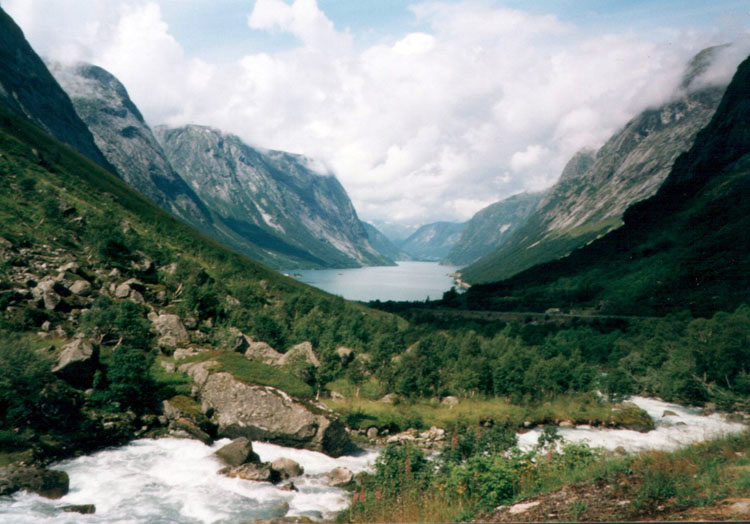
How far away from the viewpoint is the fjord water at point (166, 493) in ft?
65.9

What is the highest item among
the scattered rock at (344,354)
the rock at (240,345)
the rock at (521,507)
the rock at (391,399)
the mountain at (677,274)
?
the mountain at (677,274)

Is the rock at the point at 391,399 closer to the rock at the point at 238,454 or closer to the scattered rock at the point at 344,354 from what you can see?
the scattered rock at the point at 344,354

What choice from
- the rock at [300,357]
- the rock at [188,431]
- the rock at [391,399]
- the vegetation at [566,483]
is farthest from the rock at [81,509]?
the rock at [391,399]

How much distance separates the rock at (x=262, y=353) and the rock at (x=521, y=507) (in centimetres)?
4128

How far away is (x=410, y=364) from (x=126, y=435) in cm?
3463

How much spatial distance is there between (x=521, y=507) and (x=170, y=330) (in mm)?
45279

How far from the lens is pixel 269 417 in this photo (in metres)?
33.3

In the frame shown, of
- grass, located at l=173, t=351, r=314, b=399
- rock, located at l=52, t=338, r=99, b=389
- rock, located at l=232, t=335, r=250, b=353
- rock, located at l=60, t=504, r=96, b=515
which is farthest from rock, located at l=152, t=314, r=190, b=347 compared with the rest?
rock, located at l=60, t=504, r=96, b=515

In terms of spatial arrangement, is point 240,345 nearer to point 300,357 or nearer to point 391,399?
point 300,357

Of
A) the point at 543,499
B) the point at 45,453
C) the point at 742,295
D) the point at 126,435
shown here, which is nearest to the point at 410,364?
the point at 126,435

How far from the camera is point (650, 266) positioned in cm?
16950

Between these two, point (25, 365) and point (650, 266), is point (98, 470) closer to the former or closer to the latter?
point (25, 365)

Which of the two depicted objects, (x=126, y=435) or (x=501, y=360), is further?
(x=501, y=360)

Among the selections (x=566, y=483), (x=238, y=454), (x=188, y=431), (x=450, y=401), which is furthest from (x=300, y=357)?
(x=566, y=483)
